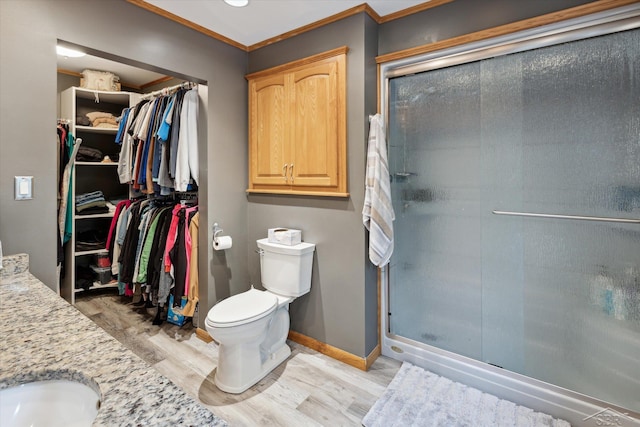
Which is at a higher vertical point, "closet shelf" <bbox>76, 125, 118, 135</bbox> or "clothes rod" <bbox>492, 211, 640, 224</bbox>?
"closet shelf" <bbox>76, 125, 118, 135</bbox>

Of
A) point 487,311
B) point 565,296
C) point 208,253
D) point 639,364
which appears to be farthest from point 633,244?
point 208,253

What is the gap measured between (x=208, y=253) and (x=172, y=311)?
770 millimetres

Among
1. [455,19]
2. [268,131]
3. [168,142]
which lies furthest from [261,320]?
[455,19]

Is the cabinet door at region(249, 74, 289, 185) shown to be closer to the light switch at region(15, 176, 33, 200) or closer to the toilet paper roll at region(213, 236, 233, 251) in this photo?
the toilet paper roll at region(213, 236, 233, 251)

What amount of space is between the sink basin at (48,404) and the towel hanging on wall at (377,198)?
1.70m

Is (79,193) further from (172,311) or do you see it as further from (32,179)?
(32,179)

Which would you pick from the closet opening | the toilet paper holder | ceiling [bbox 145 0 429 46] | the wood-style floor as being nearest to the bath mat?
the wood-style floor

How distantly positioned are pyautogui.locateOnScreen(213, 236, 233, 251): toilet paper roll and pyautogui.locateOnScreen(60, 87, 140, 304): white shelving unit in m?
1.75

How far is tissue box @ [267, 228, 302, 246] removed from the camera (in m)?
2.42

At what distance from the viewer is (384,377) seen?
85.4 inches

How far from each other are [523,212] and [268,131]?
189cm

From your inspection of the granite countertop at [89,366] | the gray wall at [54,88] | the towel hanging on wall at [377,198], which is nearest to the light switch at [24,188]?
the gray wall at [54,88]

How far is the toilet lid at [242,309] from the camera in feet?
6.35

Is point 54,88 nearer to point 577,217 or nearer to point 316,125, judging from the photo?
point 316,125
